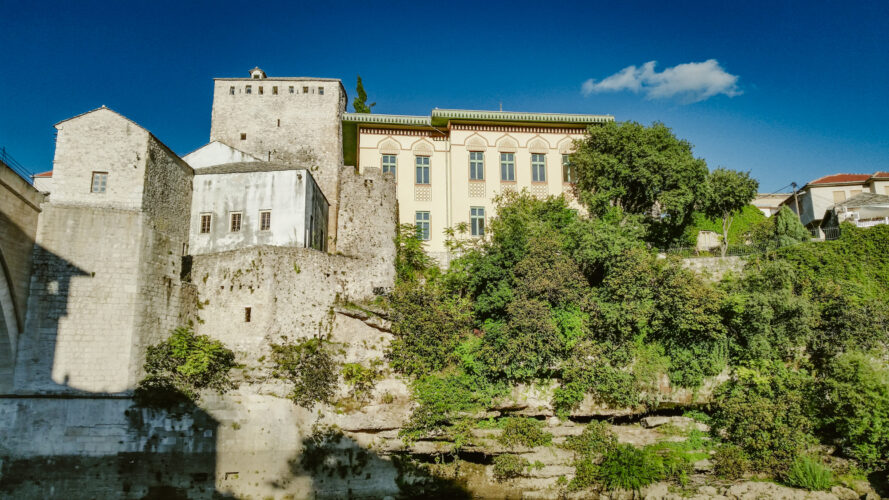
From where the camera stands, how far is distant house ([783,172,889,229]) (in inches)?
1522

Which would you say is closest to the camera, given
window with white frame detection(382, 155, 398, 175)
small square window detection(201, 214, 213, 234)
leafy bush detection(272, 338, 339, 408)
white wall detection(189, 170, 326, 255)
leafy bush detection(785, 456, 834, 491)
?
leafy bush detection(785, 456, 834, 491)

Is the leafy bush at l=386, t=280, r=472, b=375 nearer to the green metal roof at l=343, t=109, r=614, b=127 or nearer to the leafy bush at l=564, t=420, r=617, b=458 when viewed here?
the leafy bush at l=564, t=420, r=617, b=458

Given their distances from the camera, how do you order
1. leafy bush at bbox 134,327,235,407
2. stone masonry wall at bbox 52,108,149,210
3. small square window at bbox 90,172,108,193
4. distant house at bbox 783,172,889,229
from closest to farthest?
leafy bush at bbox 134,327,235,407
stone masonry wall at bbox 52,108,149,210
small square window at bbox 90,172,108,193
distant house at bbox 783,172,889,229

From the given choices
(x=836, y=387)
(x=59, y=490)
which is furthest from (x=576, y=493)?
(x=59, y=490)

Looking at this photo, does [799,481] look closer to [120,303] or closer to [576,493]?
[576,493]

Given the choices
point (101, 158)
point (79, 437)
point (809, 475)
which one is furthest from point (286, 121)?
point (809, 475)

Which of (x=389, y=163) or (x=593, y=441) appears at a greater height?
(x=389, y=163)

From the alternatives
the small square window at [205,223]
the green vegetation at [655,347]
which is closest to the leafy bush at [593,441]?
the green vegetation at [655,347]

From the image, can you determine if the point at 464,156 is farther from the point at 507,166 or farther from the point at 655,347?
the point at 655,347

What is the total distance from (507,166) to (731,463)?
18.3m

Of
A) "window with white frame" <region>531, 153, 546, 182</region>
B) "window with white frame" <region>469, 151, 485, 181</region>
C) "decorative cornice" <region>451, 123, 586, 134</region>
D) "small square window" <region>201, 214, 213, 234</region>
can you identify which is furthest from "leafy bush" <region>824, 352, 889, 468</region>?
"small square window" <region>201, 214, 213, 234</region>

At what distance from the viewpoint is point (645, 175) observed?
25984 mm

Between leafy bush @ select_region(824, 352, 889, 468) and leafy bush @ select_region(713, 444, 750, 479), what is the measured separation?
3135 millimetres

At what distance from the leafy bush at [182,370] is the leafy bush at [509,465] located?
10.2 m
